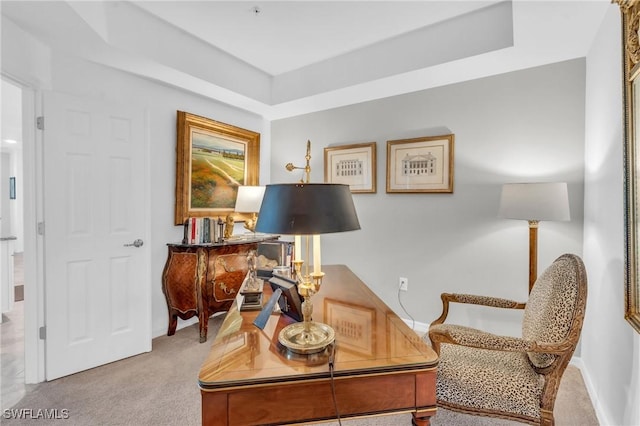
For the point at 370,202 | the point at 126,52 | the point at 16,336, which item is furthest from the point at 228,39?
the point at 16,336

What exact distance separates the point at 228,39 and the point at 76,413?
2.84 metres

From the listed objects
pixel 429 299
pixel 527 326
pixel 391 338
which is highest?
pixel 391 338

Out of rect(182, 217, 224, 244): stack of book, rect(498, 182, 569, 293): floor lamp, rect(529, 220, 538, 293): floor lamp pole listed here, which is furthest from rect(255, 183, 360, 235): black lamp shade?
rect(182, 217, 224, 244): stack of book

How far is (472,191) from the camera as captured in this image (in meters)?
2.65

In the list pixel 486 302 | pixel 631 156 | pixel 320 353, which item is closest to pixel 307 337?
pixel 320 353

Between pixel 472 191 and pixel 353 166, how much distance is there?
121 cm

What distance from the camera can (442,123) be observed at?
2.79m

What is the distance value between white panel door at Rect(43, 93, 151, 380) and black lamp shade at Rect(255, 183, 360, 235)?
6.38 feet

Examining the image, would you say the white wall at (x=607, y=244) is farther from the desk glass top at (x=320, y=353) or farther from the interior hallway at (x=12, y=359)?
the interior hallway at (x=12, y=359)

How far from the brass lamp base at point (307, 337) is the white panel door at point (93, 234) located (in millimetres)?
1946

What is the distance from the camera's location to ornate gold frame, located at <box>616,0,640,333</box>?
4.01ft

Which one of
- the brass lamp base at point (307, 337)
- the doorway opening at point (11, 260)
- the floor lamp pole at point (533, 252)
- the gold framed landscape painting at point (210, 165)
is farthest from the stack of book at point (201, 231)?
the floor lamp pole at point (533, 252)

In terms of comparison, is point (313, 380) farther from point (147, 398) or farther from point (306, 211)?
point (147, 398)

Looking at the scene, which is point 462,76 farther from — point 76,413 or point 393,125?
point 76,413
